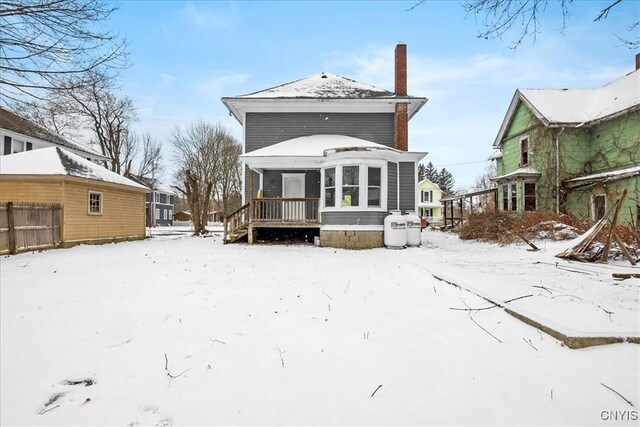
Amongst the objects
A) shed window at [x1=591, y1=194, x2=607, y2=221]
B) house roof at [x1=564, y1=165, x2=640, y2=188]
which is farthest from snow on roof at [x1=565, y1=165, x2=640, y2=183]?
shed window at [x1=591, y1=194, x2=607, y2=221]

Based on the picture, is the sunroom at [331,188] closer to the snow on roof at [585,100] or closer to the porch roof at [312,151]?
the porch roof at [312,151]

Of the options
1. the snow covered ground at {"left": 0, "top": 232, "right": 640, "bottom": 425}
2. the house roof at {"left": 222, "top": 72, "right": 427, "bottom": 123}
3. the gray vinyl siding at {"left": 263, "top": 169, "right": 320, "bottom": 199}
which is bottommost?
the snow covered ground at {"left": 0, "top": 232, "right": 640, "bottom": 425}

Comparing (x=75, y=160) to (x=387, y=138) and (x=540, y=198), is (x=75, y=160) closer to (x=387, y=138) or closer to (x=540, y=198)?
(x=387, y=138)

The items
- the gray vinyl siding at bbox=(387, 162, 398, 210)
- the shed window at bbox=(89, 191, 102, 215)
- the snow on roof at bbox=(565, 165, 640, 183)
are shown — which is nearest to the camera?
the gray vinyl siding at bbox=(387, 162, 398, 210)

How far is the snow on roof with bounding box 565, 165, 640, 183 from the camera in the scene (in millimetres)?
13703

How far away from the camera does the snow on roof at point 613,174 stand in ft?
45.0

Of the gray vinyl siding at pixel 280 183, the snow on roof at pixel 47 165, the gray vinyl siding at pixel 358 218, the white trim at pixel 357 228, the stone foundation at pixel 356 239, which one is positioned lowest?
the stone foundation at pixel 356 239

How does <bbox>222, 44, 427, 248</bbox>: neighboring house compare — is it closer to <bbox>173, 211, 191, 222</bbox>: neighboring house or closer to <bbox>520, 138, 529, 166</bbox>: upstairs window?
<bbox>520, 138, 529, 166</bbox>: upstairs window

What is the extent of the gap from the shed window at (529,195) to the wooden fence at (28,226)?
862 inches

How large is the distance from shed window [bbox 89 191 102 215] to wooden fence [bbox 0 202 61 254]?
5.68 ft

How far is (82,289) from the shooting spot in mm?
5746

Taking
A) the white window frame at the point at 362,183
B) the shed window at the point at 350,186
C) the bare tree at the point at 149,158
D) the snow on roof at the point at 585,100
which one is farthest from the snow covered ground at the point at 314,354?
the bare tree at the point at 149,158

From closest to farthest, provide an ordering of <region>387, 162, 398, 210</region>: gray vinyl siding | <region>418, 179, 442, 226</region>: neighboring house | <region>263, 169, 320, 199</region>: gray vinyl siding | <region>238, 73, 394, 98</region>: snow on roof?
1. <region>387, 162, 398, 210</region>: gray vinyl siding
2. <region>263, 169, 320, 199</region>: gray vinyl siding
3. <region>238, 73, 394, 98</region>: snow on roof
4. <region>418, 179, 442, 226</region>: neighboring house

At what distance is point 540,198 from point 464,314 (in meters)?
16.9
